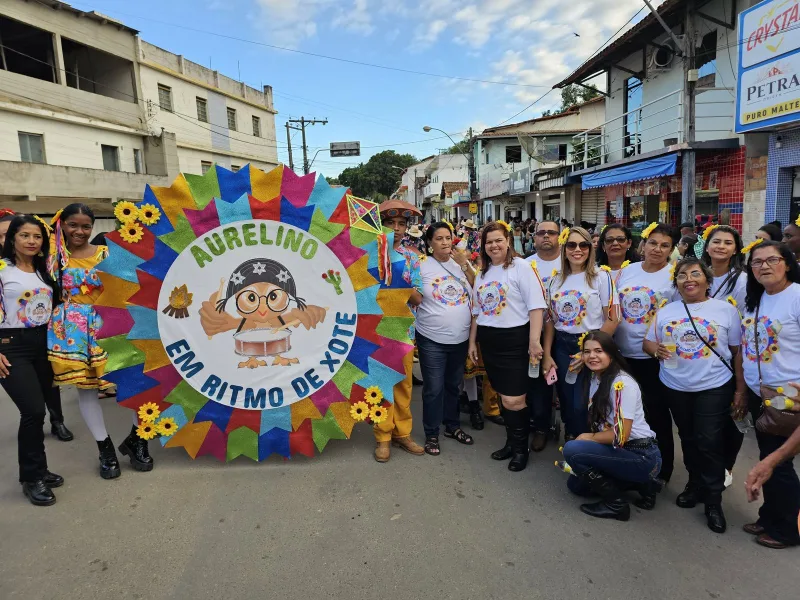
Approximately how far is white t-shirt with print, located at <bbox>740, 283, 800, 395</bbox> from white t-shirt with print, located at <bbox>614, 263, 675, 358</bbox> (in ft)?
2.04

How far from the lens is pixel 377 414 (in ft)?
11.6

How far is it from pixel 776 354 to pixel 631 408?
2.40 feet

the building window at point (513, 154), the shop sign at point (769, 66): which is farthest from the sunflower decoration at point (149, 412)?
the building window at point (513, 154)

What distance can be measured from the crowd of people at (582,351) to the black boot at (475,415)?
0.81 ft

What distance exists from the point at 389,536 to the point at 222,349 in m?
1.61

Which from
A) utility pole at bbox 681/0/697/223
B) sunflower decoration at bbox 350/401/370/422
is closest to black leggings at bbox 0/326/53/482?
sunflower decoration at bbox 350/401/370/422

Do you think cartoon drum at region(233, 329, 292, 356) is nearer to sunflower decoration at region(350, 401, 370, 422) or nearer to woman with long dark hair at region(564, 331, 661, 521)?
sunflower decoration at region(350, 401, 370, 422)

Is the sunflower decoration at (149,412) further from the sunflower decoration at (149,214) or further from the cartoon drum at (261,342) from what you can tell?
the sunflower decoration at (149,214)

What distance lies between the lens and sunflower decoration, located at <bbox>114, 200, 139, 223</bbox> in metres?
3.18

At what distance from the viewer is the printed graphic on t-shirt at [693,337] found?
280 cm

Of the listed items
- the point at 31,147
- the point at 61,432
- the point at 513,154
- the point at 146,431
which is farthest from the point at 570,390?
the point at 513,154

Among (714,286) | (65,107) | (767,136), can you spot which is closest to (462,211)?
(65,107)

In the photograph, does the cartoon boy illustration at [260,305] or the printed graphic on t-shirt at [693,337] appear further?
the cartoon boy illustration at [260,305]

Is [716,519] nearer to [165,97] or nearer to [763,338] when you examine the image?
[763,338]
